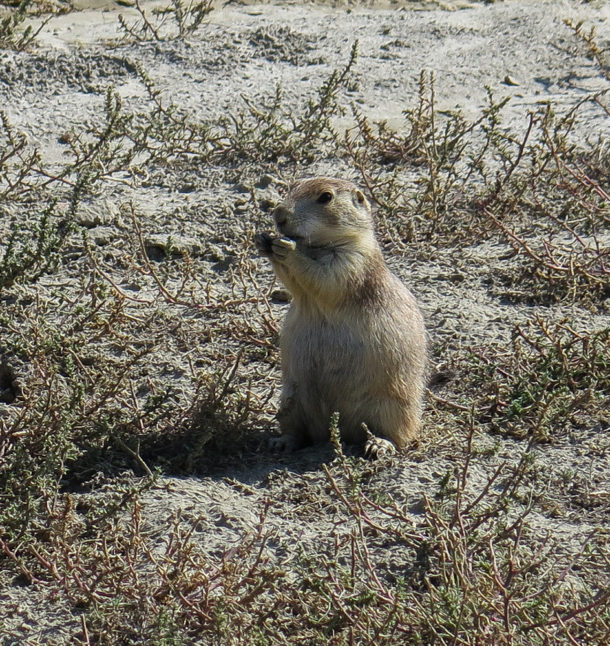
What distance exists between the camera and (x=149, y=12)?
10219 millimetres

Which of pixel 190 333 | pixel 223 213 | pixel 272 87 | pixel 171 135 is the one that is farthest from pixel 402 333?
pixel 272 87

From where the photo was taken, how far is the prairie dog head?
5.55 meters

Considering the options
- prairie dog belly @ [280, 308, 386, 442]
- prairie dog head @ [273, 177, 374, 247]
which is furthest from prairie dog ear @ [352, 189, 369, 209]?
prairie dog belly @ [280, 308, 386, 442]

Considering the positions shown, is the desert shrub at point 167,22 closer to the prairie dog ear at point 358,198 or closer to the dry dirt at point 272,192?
the dry dirt at point 272,192

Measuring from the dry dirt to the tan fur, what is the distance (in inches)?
7.9

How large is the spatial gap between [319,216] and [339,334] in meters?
0.59

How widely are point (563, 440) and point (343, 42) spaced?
5432 millimetres

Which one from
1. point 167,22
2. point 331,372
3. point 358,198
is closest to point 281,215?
point 358,198

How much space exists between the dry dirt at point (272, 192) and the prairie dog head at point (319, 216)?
2.58 ft

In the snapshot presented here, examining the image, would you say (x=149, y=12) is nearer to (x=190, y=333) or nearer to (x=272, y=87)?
(x=272, y=87)

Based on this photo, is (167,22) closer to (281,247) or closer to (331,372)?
(281,247)

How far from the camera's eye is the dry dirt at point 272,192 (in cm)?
481

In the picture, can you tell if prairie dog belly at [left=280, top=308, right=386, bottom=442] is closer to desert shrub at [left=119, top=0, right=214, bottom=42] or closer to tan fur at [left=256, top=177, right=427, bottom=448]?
tan fur at [left=256, top=177, right=427, bottom=448]

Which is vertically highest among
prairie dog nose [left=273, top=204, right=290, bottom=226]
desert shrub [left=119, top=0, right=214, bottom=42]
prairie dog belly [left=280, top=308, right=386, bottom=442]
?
desert shrub [left=119, top=0, right=214, bottom=42]
